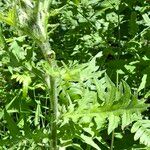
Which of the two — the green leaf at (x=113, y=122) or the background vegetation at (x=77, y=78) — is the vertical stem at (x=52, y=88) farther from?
the green leaf at (x=113, y=122)

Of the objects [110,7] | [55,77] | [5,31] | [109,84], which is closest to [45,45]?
[55,77]

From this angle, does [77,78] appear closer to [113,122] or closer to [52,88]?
[52,88]

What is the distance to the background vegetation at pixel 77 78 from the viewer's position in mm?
1814

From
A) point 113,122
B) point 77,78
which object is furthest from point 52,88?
point 113,122

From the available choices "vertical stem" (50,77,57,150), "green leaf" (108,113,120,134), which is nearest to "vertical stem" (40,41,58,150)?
"vertical stem" (50,77,57,150)

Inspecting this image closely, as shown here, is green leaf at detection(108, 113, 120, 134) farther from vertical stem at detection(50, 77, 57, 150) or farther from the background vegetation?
vertical stem at detection(50, 77, 57, 150)

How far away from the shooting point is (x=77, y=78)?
6.08 feet

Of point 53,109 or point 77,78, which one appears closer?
point 77,78

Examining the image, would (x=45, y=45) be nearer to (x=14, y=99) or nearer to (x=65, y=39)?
(x=14, y=99)

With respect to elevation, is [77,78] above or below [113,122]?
above

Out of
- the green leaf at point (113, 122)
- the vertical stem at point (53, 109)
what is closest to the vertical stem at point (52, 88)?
the vertical stem at point (53, 109)

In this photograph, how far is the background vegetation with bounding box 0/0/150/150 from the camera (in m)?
1.81

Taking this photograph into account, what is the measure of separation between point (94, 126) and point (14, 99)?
854mm

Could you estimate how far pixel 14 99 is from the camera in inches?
113
